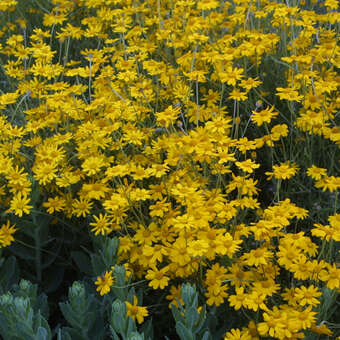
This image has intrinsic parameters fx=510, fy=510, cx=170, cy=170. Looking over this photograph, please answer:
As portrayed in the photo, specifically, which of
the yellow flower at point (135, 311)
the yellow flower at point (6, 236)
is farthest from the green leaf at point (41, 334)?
the yellow flower at point (6, 236)

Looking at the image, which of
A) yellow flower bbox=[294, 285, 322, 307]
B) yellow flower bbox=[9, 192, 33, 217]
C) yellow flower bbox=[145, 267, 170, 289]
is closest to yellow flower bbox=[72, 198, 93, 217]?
yellow flower bbox=[9, 192, 33, 217]

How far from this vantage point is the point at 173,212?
6.50 ft

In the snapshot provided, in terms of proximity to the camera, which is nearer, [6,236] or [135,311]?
[135,311]

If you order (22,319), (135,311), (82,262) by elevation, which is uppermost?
(22,319)

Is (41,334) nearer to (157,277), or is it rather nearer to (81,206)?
(157,277)

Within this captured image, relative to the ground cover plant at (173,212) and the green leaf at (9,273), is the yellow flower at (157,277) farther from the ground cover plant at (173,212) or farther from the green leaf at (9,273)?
the green leaf at (9,273)

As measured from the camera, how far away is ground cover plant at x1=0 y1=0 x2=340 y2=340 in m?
1.71

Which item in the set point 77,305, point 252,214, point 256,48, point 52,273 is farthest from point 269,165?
point 77,305

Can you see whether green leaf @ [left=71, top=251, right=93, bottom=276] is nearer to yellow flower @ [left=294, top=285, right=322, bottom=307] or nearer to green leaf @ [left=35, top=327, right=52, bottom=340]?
green leaf @ [left=35, top=327, right=52, bottom=340]

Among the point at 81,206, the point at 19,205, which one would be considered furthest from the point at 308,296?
the point at 19,205

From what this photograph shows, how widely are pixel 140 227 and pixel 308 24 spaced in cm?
155

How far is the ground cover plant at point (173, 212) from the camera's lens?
171 cm

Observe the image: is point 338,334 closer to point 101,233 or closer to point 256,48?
point 101,233

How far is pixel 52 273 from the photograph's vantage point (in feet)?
7.91
